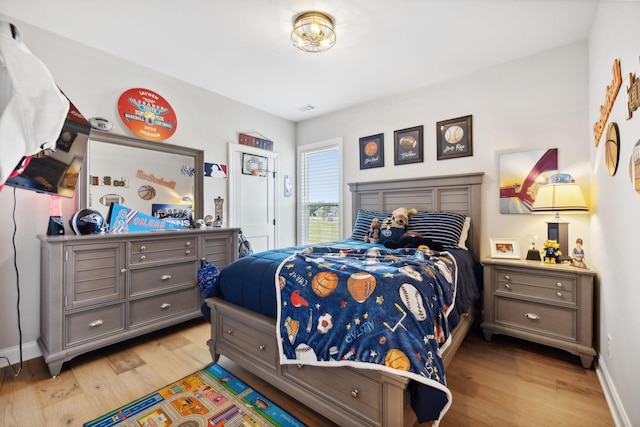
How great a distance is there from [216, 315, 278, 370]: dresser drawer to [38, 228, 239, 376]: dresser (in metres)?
0.85

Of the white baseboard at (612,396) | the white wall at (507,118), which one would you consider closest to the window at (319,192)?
the white wall at (507,118)

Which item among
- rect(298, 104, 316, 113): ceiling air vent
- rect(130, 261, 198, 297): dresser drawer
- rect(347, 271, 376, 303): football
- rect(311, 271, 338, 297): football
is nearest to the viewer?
rect(347, 271, 376, 303): football

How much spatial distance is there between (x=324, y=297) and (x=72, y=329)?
194cm

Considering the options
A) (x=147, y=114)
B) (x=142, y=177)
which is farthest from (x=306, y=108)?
(x=142, y=177)

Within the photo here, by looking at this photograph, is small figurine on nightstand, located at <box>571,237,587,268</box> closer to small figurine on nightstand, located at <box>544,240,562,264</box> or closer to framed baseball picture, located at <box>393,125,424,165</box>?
small figurine on nightstand, located at <box>544,240,562,264</box>

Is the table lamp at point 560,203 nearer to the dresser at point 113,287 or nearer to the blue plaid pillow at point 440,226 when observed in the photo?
the blue plaid pillow at point 440,226

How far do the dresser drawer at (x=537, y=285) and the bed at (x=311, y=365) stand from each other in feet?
0.70

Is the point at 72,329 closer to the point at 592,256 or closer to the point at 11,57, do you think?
the point at 11,57

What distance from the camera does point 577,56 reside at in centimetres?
242

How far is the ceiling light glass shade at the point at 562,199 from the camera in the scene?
217cm

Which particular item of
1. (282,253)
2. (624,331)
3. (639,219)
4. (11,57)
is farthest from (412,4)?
(624,331)

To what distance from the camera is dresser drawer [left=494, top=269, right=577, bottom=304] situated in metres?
2.11

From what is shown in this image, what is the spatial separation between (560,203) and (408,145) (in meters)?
1.60

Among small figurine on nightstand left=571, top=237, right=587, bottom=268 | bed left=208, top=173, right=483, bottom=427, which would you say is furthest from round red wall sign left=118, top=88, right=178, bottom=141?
small figurine on nightstand left=571, top=237, right=587, bottom=268
